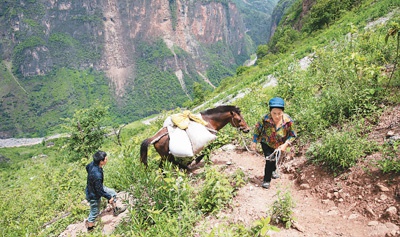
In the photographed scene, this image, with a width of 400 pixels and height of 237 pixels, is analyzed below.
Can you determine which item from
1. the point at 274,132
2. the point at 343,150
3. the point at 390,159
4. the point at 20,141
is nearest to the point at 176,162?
the point at 274,132

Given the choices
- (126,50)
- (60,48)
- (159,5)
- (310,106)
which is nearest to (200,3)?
(159,5)

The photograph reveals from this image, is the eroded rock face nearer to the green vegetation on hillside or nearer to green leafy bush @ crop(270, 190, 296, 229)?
the green vegetation on hillside

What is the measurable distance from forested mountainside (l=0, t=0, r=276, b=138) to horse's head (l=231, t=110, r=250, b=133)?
11001 cm

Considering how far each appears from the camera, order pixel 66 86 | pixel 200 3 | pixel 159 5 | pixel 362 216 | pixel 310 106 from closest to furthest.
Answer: pixel 362 216 → pixel 310 106 → pixel 66 86 → pixel 159 5 → pixel 200 3

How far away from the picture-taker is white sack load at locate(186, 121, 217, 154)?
4473 millimetres

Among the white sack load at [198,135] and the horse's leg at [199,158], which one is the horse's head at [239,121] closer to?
the white sack load at [198,135]

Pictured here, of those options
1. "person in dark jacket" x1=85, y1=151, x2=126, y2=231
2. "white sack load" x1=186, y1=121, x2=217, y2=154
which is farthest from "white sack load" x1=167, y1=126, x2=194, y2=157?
"person in dark jacket" x1=85, y1=151, x2=126, y2=231

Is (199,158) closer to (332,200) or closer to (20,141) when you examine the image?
(332,200)

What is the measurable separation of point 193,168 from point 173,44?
152 metres

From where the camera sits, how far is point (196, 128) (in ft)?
15.1

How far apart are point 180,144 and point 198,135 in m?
0.42

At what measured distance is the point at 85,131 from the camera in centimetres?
1484

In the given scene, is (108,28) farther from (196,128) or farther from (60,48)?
(196,128)

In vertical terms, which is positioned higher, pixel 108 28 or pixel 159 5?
pixel 159 5
